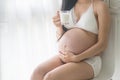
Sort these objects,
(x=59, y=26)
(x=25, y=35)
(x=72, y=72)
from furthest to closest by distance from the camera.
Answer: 1. (x=25, y=35)
2. (x=59, y=26)
3. (x=72, y=72)

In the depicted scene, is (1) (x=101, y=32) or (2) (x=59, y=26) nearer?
(1) (x=101, y=32)

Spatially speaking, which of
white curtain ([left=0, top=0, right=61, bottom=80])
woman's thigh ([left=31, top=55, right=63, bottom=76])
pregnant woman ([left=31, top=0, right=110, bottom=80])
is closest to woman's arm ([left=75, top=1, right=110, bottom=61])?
pregnant woman ([left=31, top=0, right=110, bottom=80])

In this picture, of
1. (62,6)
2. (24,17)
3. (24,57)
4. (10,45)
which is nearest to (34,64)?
(24,57)

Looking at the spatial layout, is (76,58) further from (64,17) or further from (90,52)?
(64,17)

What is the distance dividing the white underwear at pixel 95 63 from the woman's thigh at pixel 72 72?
3 cm

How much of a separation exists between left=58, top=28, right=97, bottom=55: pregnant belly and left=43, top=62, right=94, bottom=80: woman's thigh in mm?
105

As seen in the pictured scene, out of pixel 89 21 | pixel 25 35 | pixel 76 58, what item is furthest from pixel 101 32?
pixel 25 35

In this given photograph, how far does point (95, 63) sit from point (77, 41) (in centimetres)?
18

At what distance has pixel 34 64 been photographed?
1955mm

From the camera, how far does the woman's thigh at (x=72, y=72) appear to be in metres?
1.41

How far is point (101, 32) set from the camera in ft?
4.95

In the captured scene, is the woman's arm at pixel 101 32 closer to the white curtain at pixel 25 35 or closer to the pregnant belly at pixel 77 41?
the pregnant belly at pixel 77 41

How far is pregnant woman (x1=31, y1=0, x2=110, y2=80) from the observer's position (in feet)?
4.82

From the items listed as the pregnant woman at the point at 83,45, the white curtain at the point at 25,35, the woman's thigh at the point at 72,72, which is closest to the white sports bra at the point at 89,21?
the pregnant woman at the point at 83,45
